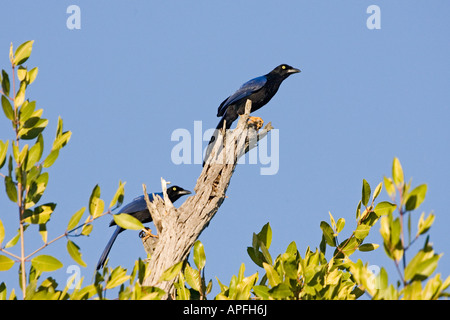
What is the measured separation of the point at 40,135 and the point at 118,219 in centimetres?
75

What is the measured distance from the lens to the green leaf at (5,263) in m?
3.45

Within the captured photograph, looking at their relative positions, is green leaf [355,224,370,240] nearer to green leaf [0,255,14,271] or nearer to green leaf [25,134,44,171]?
green leaf [25,134,44,171]

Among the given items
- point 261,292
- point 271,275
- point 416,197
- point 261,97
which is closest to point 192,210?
point 271,275

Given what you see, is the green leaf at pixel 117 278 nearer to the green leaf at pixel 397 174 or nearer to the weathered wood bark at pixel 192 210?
the weathered wood bark at pixel 192 210

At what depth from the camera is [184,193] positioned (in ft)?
28.5

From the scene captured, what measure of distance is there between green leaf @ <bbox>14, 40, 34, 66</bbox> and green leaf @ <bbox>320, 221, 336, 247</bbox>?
259 cm

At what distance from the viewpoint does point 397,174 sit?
9.14 feet

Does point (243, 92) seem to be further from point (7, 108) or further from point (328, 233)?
point (7, 108)

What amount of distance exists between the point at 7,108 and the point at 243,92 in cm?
506

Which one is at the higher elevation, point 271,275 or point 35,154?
point 35,154

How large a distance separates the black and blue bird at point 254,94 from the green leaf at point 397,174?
16.9 ft

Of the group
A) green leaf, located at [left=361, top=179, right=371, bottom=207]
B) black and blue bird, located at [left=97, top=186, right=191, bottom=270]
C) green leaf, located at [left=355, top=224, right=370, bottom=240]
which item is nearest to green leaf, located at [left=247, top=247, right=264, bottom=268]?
green leaf, located at [left=355, top=224, right=370, bottom=240]
